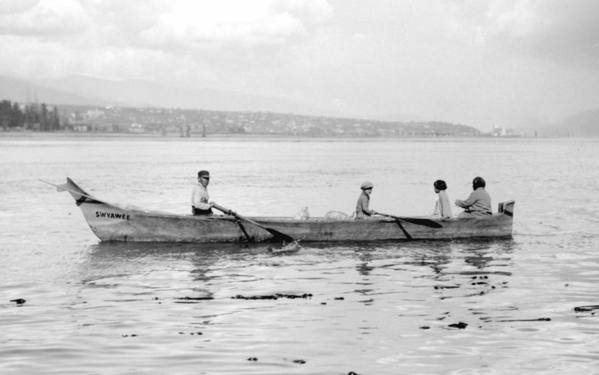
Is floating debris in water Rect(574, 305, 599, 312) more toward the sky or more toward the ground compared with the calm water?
more toward the sky

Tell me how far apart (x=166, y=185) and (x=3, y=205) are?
15642 mm

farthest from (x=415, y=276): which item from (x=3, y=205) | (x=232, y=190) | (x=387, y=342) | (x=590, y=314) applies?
(x=232, y=190)

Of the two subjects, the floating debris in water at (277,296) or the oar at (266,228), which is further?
the oar at (266,228)

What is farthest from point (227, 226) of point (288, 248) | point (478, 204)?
point (478, 204)

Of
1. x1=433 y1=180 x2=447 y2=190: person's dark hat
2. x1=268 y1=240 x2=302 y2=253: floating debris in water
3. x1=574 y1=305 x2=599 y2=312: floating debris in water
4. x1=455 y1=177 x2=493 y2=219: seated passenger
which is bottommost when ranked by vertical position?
x1=268 y1=240 x2=302 y2=253: floating debris in water

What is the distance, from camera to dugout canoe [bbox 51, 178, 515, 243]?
19.7m

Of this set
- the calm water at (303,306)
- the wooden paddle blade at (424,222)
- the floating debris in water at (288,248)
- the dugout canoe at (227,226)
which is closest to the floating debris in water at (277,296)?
the calm water at (303,306)

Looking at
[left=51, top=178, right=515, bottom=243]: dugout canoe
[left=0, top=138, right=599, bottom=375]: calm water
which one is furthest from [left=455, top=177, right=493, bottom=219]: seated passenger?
[left=0, top=138, right=599, bottom=375]: calm water

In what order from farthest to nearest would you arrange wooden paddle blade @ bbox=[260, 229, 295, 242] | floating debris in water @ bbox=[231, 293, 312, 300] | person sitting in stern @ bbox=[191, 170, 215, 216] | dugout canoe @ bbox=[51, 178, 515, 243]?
dugout canoe @ bbox=[51, 178, 515, 243]
wooden paddle blade @ bbox=[260, 229, 295, 242]
person sitting in stern @ bbox=[191, 170, 215, 216]
floating debris in water @ bbox=[231, 293, 312, 300]

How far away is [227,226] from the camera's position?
64.9ft

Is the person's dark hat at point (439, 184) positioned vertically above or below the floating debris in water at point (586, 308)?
above

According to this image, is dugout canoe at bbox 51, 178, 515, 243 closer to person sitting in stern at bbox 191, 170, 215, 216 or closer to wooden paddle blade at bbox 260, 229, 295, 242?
wooden paddle blade at bbox 260, 229, 295, 242

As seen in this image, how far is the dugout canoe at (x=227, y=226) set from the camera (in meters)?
19.7

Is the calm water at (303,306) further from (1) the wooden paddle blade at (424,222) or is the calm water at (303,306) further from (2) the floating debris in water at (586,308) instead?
(1) the wooden paddle blade at (424,222)
